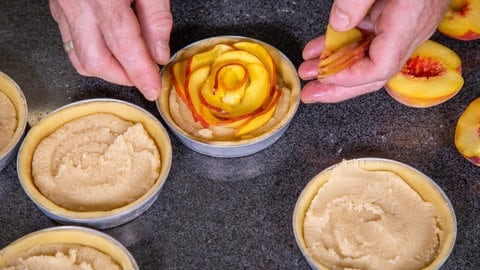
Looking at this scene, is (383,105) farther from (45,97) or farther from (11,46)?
(11,46)

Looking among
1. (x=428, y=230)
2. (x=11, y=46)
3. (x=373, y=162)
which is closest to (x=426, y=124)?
(x=373, y=162)

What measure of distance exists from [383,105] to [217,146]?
1.55 feet

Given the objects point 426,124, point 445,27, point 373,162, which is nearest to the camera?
point 373,162

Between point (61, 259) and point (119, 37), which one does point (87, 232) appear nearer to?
point (61, 259)

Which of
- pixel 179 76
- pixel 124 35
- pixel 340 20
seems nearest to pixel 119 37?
pixel 124 35

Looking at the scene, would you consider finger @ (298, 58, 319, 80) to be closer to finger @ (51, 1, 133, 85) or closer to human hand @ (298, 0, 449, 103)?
human hand @ (298, 0, 449, 103)

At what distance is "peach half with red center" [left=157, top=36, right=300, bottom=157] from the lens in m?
1.49

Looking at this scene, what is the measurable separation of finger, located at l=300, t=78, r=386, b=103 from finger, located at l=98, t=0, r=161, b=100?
0.40m

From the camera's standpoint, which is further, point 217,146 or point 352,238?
point 217,146

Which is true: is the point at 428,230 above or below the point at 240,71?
below

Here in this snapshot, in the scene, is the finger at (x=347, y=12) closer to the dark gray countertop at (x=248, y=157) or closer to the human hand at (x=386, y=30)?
the human hand at (x=386, y=30)

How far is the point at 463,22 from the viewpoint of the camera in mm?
1714

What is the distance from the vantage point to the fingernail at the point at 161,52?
1449 mm

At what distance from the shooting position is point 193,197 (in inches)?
57.7
